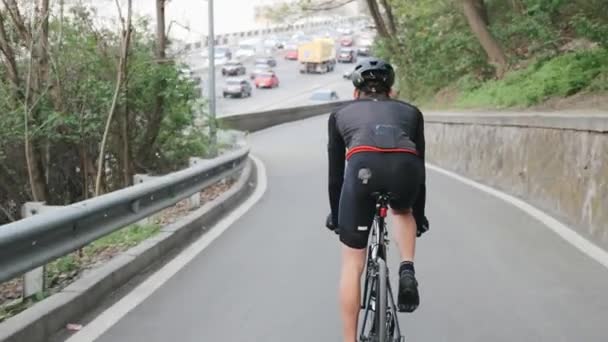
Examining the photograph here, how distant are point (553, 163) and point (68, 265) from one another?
6.52 meters

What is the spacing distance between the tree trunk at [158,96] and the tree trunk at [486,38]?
10.4m

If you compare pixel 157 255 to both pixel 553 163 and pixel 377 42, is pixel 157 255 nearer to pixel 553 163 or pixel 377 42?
pixel 553 163

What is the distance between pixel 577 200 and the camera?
369 inches

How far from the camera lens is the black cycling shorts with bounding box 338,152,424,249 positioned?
3945mm

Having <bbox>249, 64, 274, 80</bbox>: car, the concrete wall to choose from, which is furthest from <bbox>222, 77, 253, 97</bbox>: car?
the concrete wall

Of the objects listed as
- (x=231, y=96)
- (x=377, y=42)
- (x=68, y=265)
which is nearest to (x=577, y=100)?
(x=68, y=265)

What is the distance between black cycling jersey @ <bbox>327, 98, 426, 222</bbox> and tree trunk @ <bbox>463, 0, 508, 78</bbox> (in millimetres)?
19040

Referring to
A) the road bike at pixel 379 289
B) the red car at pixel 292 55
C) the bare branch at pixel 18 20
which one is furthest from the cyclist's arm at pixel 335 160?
the red car at pixel 292 55

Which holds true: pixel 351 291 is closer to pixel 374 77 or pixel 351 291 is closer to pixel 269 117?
pixel 374 77

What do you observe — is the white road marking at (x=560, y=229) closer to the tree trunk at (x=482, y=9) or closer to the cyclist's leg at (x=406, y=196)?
the cyclist's leg at (x=406, y=196)

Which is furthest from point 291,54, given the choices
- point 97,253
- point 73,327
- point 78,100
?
point 73,327

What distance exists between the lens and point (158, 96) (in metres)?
15.4

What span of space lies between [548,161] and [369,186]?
749 centimetres

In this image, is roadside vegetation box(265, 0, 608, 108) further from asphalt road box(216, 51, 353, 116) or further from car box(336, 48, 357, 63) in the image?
car box(336, 48, 357, 63)
